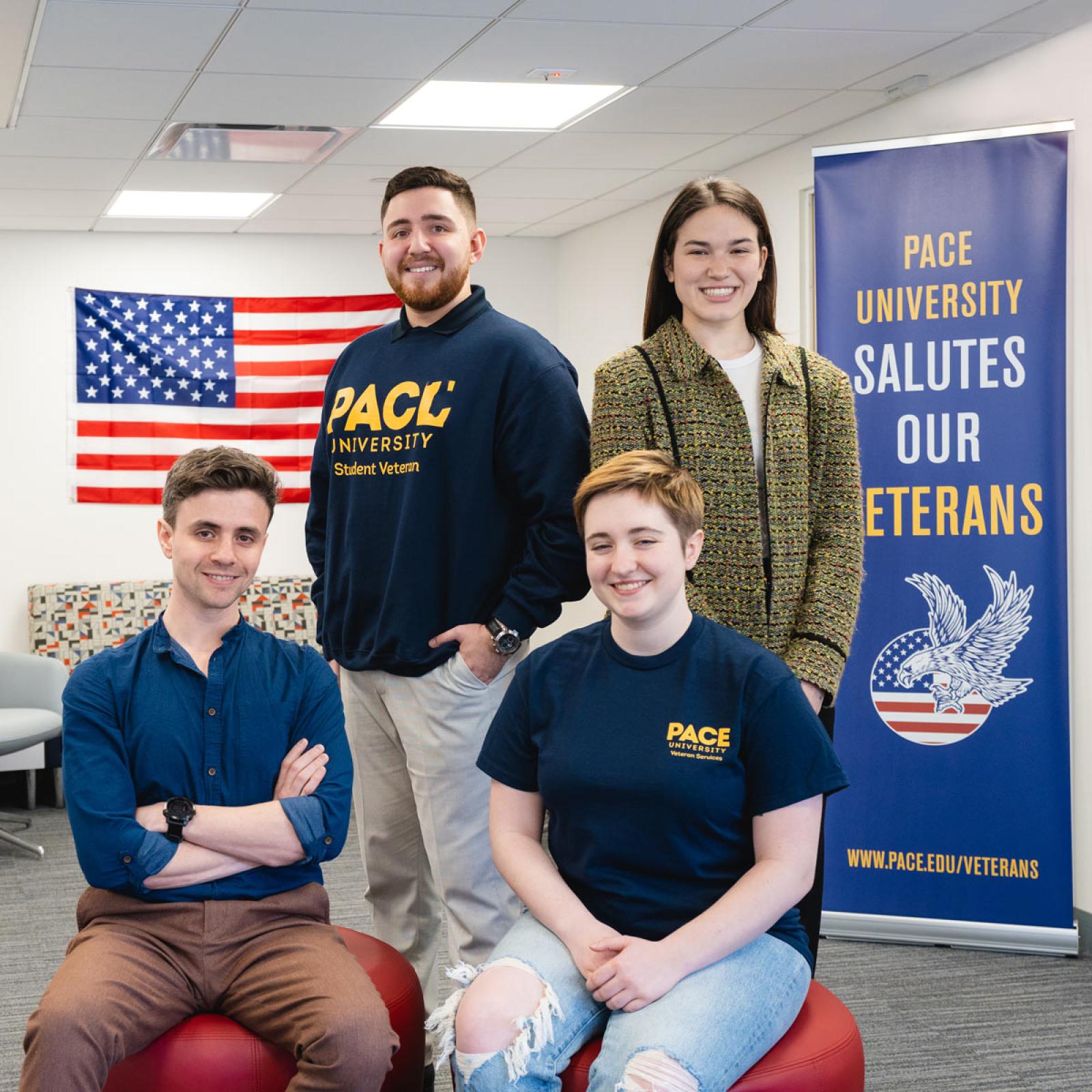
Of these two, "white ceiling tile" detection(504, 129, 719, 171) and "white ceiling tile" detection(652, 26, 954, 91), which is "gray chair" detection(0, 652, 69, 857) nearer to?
"white ceiling tile" detection(504, 129, 719, 171)

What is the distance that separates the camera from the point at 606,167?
18.1 feet

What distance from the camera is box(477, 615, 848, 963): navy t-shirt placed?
194cm

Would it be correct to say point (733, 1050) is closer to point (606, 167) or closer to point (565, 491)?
point (565, 491)

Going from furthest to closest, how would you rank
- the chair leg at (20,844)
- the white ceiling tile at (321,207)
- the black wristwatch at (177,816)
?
the white ceiling tile at (321,207), the chair leg at (20,844), the black wristwatch at (177,816)

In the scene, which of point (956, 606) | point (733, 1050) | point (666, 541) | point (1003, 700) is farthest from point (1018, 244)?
point (733, 1050)

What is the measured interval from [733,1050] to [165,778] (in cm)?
96

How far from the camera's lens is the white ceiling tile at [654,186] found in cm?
567

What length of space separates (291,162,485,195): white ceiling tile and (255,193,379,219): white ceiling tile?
108 mm

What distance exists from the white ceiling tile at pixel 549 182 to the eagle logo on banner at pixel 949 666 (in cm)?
253

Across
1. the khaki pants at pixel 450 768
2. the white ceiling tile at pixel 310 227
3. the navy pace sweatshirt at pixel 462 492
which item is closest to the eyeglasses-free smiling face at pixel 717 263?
the navy pace sweatshirt at pixel 462 492

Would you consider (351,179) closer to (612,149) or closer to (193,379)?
(612,149)

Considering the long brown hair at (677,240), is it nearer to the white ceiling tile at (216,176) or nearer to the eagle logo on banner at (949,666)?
the eagle logo on banner at (949,666)

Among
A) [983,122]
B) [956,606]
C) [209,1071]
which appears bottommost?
[209,1071]

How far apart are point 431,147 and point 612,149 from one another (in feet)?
2.26
